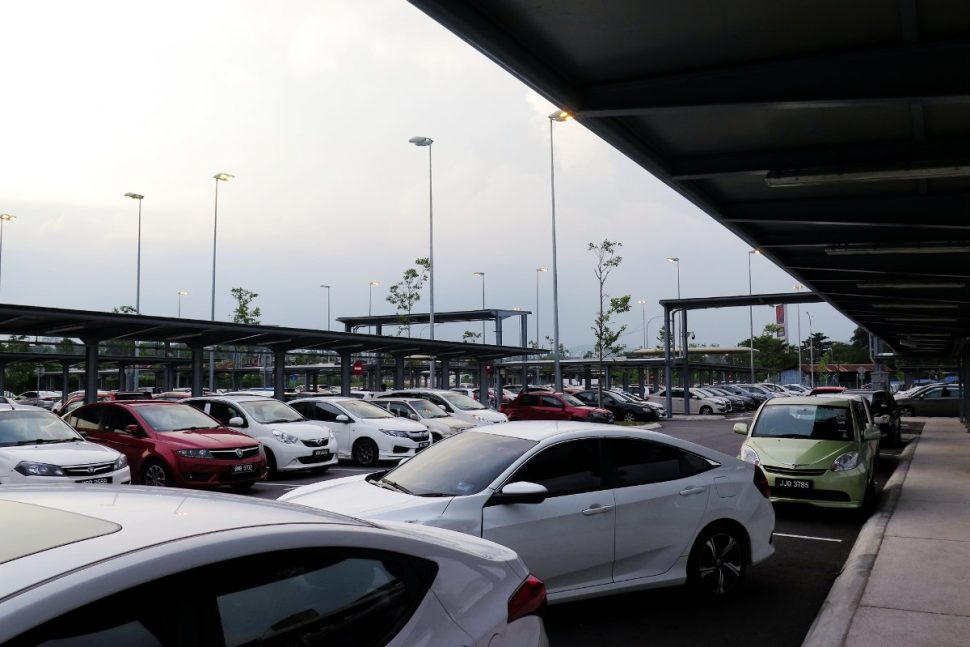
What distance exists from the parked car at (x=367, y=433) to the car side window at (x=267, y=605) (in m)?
14.1

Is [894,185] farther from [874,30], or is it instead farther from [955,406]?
[955,406]

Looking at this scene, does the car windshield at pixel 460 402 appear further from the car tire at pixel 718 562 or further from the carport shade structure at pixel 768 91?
the car tire at pixel 718 562

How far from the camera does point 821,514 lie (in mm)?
10992

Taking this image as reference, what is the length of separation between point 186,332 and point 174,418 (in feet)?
40.6

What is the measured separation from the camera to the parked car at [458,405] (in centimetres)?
2236

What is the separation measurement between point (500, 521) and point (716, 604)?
2.32 m

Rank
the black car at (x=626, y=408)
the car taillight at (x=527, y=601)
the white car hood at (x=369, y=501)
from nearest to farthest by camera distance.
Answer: the car taillight at (x=527, y=601) → the white car hood at (x=369, y=501) → the black car at (x=626, y=408)

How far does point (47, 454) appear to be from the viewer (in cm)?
1030

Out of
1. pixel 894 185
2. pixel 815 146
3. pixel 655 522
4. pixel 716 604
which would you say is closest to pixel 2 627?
pixel 655 522

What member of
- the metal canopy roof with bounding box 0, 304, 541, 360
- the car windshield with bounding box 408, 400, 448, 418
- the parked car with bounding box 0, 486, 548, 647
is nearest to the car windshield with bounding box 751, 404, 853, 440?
the parked car with bounding box 0, 486, 548, 647

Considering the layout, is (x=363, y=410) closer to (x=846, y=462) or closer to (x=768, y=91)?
(x=846, y=462)

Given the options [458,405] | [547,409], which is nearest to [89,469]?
[458,405]

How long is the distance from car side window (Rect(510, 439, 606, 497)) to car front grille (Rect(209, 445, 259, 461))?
7915 millimetres

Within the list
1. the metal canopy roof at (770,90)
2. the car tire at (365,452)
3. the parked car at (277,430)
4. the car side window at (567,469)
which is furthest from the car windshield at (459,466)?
the car tire at (365,452)
